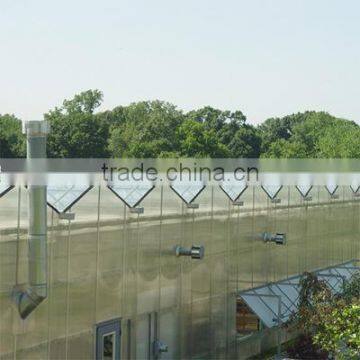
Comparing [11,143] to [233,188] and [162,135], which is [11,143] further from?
[233,188]

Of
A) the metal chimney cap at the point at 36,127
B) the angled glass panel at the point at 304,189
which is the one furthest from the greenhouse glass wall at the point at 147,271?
the metal chimney cap at the point at 36,127

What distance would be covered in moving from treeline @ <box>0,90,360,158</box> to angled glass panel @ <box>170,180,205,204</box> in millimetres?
48672

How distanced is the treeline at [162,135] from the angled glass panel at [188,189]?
1916 inches

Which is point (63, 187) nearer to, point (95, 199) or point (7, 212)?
point (95, 199)

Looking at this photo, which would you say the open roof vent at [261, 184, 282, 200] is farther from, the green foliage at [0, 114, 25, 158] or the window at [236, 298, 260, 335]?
the green foliage at [0, 114, 25, 158]

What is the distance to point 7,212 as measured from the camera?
15078mm

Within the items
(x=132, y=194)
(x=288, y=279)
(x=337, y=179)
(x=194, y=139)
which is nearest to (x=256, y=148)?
(x=194, y=139)

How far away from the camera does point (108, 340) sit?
56.9 feet

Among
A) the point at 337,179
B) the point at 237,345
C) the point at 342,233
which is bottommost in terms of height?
the point at 237,345

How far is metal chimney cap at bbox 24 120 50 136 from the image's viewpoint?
1500 cm

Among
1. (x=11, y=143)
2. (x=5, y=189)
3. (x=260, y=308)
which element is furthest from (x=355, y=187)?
(x=11, y=143)

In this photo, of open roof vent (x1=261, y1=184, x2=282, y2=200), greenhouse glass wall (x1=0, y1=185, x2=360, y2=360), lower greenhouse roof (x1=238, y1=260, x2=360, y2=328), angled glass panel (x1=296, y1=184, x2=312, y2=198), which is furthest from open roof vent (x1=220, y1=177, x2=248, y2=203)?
angled glass panel (x1=296, y1=184, x2=312, y2=198)

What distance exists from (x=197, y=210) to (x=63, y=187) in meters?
4.61

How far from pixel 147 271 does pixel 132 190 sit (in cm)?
206
